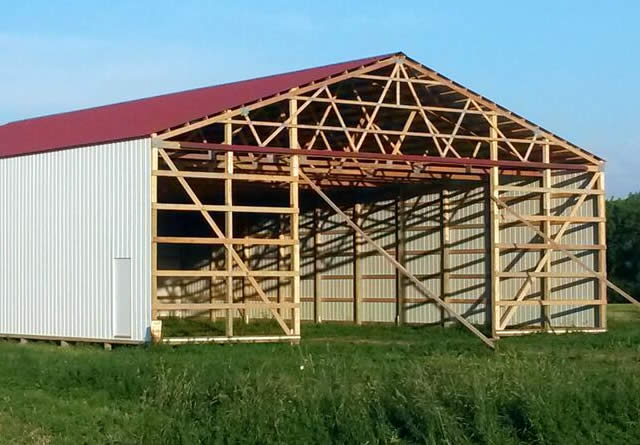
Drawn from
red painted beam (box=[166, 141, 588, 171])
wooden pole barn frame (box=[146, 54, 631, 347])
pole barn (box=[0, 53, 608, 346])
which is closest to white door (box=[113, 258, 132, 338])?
pole barn (box=[0, 53, 608, 346])

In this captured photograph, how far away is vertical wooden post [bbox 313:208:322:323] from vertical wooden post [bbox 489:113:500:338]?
26.8 feet

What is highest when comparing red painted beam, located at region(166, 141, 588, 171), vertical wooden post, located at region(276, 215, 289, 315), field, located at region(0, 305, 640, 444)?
red painted beam, located at region(166, 141, 588, 171)

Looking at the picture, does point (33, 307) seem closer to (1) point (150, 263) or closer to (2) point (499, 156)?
(1) point (150, 263)

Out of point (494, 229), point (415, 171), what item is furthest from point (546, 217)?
point (415, 171)

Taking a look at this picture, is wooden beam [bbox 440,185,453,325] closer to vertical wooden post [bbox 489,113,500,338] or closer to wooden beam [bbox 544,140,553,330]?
wooden beam [bbox 544,140,553,330]

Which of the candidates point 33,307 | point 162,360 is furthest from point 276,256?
point 162,360

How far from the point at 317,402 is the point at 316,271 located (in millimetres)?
22786

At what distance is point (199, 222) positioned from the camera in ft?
134

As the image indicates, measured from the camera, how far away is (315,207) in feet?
125

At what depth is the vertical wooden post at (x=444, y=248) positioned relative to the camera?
3469 centimetres

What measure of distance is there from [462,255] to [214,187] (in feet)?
23.8

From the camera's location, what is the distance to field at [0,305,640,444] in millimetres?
14531

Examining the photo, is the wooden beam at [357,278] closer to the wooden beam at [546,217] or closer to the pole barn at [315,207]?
the pole barn at [315,207]

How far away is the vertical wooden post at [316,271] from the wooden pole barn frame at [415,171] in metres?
2.15
